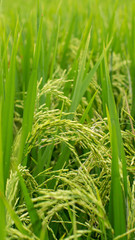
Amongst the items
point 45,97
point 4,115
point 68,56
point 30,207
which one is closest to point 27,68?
point 45,97

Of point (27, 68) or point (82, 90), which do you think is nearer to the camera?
point (82, 90)

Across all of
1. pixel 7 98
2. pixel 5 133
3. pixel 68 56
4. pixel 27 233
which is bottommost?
pixel 27 233

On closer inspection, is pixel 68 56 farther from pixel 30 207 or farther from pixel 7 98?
pixel 30 207

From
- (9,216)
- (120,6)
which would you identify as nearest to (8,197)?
(9,216)

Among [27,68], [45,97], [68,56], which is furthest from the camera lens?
[68,56]

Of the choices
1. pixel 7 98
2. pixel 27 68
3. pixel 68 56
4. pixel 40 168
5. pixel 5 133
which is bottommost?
pixel 40 168

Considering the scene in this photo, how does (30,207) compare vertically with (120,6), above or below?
below

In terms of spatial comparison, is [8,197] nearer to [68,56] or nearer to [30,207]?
[30,207]

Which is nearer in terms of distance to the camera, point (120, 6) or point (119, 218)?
point (119, 218)

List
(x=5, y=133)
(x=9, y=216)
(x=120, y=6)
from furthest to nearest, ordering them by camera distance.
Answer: (x=120, y=6)
(x=5, y=133)
(x=9, y=216)
